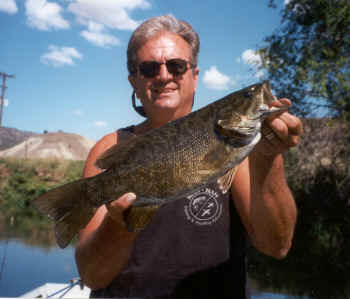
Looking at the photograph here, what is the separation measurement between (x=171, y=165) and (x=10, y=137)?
8709 centimetres

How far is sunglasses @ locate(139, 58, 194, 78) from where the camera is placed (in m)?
3.13

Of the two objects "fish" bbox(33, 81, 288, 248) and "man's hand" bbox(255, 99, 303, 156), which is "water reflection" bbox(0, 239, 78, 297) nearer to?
"fish" bbox(33, 81, 288, 248)

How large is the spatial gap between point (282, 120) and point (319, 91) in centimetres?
1186

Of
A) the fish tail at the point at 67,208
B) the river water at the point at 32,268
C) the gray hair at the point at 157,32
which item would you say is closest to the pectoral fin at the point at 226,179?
the fish tail at the point at 67,208

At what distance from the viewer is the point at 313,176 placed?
14.6m

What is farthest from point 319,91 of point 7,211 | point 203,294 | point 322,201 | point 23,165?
point 23,165

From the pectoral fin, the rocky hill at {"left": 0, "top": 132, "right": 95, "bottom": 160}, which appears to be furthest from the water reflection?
the rocky hill at {"left": 0, "top": 132, "right": 95, "bottom": 160}

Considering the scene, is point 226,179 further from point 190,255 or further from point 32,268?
point 32,268

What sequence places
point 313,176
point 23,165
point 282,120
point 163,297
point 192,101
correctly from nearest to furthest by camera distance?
1. point 282,120
2. point 163,297
3. point 192,101
4. point 313,176
5. point 23,165

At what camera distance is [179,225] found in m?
2.98

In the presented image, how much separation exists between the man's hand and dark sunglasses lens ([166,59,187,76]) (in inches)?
46.9

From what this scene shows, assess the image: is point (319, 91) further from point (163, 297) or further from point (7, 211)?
point (7, 211)

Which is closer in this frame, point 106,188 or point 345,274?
point 106,188

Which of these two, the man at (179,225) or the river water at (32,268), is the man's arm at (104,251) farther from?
the river water at (32,268)
